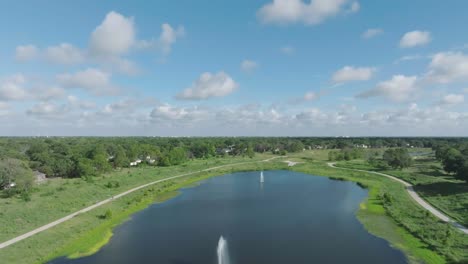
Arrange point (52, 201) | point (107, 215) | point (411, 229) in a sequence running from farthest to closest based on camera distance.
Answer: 1. point (52, 201)
2. point (107, 215)
3. point (411, 229)

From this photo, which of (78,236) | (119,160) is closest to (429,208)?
(78,236)

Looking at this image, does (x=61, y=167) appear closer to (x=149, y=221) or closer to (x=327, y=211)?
(x=149, y=221)

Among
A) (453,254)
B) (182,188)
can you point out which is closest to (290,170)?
A: (182,188)

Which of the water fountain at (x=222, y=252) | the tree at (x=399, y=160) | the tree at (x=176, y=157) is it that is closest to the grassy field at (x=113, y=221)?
the water fountain at (x=222, y=252)

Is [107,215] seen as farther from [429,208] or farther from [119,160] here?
[119,160]

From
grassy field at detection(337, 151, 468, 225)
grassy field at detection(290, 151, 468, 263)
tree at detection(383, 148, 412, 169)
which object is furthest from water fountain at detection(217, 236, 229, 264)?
tree at detection(383, 148, 412, 169)

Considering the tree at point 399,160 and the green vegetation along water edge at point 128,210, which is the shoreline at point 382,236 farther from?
the tree at point 399,160
